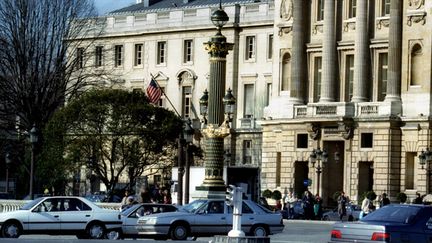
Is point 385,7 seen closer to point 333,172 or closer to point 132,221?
point 333,172

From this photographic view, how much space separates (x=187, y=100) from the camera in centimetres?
11600

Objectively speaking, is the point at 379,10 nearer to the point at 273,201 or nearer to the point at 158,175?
the point at 273,201

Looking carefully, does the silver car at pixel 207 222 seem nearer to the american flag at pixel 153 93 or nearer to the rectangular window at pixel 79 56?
the rectangular window at pixel 79 56

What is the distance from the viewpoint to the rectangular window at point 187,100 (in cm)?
11519

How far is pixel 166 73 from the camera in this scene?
11700 cm

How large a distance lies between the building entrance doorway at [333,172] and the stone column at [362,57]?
3.17m

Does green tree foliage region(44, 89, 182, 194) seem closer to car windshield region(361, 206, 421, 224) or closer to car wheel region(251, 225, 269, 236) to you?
car wheel region(251, 225, 269, 236)

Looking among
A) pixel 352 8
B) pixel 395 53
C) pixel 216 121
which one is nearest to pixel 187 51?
pixel 352 8

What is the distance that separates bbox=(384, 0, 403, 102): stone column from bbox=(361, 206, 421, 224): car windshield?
50.6 meters

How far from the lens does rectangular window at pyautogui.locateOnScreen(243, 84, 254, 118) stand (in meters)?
111

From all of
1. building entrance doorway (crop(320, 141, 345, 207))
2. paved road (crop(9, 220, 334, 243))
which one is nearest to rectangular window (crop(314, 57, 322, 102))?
building entrance doorway (crop(320, 141, 345, 207))

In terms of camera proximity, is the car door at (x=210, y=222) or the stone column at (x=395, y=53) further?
the stone column at (x=395, y=53)

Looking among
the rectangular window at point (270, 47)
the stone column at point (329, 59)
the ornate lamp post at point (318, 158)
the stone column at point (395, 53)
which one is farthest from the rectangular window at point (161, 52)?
the stone column at point (395, 53)

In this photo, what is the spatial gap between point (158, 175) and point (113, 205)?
45502 millimetres
